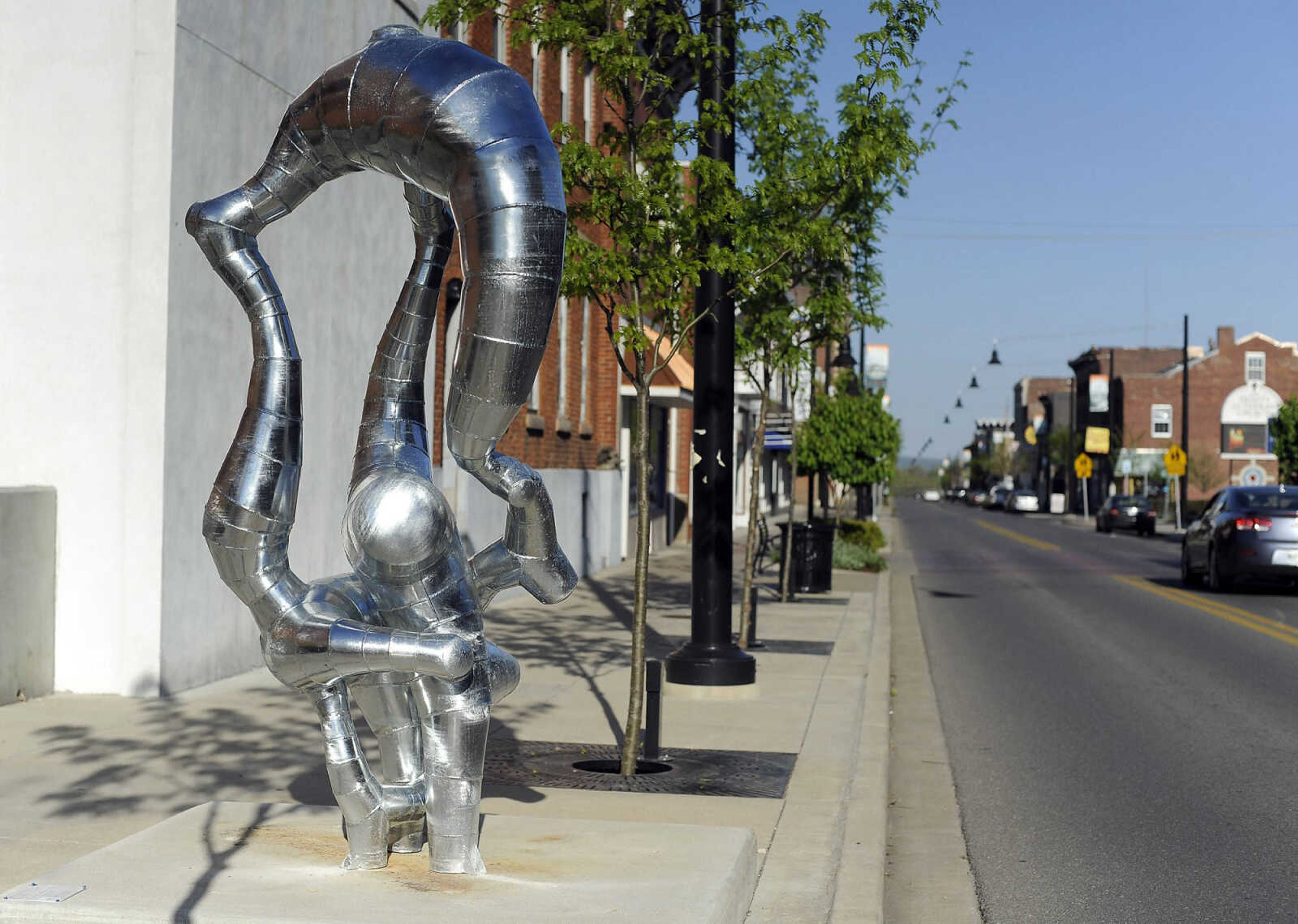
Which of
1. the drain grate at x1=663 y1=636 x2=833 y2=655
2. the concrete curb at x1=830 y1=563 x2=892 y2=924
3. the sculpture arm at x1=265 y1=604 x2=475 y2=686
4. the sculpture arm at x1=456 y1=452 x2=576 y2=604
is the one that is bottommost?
the concrete curb at x1=830 y1=563 x2=892 y2=924

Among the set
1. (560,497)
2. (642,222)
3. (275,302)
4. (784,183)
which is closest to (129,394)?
(642,222)

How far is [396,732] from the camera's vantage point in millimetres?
4770

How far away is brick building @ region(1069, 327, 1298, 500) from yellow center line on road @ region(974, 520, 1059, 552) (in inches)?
1045

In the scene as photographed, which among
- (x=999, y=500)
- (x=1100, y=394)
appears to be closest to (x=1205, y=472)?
(x=1100, y=394)

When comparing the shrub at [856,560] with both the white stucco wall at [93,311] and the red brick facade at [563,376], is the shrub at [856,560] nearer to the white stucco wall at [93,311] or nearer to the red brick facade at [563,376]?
the red brick facade at [563,376]

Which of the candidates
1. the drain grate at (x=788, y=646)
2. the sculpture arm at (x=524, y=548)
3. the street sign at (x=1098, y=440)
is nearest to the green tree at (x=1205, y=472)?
the street sign at (x=1098, y=440)

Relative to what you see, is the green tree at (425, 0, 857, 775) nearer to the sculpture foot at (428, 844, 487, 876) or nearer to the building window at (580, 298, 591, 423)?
the sculpture foot at (428, 844, 487, 876)

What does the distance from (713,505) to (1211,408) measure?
8788 centimetres

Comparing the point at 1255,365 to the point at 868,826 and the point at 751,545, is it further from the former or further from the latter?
the point at 868,826

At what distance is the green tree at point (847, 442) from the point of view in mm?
24312

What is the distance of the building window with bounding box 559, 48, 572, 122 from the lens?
21.7 meters

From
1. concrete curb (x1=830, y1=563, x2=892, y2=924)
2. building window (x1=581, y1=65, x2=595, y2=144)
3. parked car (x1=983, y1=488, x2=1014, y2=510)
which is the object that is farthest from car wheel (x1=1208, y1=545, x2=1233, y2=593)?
parked car (x1=983, y1=488, x2=1014, y2=510)

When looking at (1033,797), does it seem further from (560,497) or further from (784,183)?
(560,497)

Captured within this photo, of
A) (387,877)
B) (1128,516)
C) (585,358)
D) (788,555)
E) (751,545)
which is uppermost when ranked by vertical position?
(585,358)
